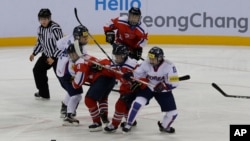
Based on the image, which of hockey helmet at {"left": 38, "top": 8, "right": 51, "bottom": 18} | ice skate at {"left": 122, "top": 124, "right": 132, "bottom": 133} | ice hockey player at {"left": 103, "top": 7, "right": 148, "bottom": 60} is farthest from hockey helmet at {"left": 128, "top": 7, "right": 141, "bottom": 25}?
ice skate at {"left": 122, "top": 124, "right": 132, "bottom": 133}

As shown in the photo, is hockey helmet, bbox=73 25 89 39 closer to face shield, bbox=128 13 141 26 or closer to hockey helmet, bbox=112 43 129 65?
hockey helmet, bbox=112 43 129 65

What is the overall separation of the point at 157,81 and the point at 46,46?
206 centimetres

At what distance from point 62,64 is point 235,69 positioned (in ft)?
13.7

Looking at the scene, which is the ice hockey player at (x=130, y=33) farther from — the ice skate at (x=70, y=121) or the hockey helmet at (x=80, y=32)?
the ice skate at (x=70, y=121)

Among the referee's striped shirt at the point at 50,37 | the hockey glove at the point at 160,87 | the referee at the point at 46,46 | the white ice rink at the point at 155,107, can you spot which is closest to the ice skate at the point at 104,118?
the white ice rink at the point at 155,107

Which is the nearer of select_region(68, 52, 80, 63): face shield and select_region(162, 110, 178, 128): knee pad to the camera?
select_region(162, 110, 178, 128): knee pad

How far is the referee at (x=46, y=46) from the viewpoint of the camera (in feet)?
24.7

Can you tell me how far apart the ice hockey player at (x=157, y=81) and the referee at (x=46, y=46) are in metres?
1.75

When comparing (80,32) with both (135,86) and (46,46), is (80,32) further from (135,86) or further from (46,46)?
(46,46)

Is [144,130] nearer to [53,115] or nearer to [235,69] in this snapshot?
[53,115]

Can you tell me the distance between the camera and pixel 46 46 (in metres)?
7.59

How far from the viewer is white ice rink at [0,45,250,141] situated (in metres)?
6.00

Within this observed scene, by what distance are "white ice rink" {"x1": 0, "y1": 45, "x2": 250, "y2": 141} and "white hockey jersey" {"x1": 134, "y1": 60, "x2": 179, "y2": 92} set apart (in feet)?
1.50

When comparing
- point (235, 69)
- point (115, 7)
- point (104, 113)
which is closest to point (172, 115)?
point (104, 113)
